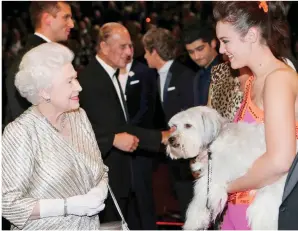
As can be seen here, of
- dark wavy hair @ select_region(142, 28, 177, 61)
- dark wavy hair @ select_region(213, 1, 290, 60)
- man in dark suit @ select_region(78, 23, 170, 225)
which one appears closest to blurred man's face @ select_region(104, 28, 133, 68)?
man in dark suit @ select_region(78, 23, 170, 225)

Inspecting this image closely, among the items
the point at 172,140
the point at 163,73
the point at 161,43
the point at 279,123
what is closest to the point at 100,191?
the point at 172,140

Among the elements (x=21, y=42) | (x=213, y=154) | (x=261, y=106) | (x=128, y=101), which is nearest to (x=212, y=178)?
(x=213, y=154)

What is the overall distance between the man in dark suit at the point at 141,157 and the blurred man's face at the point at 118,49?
229mm

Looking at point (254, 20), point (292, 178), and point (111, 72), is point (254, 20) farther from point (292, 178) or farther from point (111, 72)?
point (111, 72)

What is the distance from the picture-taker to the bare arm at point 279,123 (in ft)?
8.16

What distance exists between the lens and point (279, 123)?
8.14ft

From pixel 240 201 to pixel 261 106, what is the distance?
48 cm

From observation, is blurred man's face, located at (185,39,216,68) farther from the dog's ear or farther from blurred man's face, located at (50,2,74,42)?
the dog's ear

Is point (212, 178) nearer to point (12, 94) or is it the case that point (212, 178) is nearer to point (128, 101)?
point (12, 94)

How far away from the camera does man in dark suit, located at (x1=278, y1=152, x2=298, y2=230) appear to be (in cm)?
229

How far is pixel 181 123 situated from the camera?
3.34 metres

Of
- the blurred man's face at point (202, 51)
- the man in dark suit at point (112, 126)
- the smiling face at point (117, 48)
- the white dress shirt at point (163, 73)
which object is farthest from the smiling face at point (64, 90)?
the white dress shirt at point (163, 73)

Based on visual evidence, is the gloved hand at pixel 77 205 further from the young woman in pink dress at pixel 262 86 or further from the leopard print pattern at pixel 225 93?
the leopard print pattern at pixel 225 93

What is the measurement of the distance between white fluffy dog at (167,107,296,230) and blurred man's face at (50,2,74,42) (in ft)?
7.15
